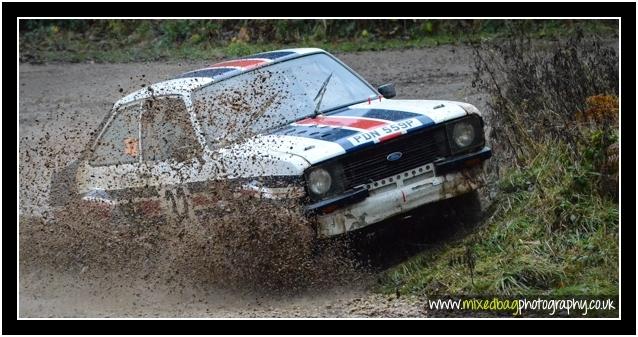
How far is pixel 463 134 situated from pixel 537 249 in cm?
100

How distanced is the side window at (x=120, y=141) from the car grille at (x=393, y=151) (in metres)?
1.84

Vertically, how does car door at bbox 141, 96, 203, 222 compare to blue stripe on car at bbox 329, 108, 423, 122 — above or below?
below

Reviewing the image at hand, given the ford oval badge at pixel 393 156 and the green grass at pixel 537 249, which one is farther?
the ford oval badge at pixel 393 156

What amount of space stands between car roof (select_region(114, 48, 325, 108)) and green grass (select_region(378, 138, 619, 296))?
2.01 m

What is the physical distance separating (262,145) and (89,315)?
5.44ft

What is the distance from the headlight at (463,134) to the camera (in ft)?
23.4

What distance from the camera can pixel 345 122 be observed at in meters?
7.11

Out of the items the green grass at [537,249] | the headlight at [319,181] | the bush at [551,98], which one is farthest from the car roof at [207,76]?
the green grass at [537,249]

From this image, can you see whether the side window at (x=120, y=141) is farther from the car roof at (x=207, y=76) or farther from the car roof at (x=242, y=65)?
the car roof at (x=242, y=65)

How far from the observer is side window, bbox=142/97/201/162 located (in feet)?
23.8

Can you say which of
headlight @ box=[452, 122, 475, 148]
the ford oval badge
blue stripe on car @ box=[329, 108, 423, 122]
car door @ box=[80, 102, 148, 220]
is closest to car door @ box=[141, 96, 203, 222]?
car door @ box=[80, 102, 148, 220]

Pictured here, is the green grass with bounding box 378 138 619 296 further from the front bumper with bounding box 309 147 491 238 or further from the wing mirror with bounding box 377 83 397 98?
the wing mirror with bounding box 377 83 397 98

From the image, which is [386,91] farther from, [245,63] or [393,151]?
[393,151]

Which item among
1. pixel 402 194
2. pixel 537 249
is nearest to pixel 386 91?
pixel 402 194
